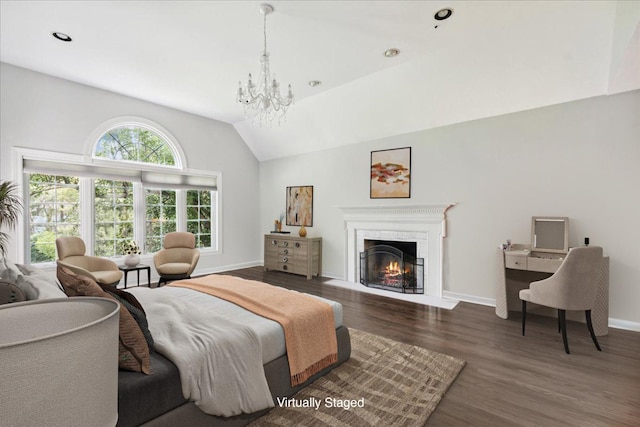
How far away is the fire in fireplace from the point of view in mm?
4707

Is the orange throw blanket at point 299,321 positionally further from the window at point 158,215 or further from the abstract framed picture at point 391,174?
the window at point 158,215

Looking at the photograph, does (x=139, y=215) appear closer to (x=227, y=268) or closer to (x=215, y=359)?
(x=227, y=268)

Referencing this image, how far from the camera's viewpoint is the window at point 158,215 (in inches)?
210

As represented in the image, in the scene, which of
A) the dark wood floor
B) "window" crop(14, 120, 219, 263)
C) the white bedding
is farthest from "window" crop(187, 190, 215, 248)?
the white bedding

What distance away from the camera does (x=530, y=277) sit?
3.69 m

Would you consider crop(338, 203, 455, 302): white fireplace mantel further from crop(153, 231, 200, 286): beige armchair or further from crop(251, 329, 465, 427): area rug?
crop(153, 231, 200, 286): beige armchair

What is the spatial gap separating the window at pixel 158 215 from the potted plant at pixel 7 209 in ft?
5.42

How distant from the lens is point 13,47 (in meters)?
3.43

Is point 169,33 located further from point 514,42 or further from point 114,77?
point 514,42

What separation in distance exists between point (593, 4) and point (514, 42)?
2.03 ft

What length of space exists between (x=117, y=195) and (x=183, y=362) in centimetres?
442

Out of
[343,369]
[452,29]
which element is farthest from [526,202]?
[343,369]

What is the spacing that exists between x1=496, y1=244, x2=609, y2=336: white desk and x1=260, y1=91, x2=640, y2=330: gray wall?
235 mm

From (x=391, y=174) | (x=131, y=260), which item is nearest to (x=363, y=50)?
(x=391, y=174)
